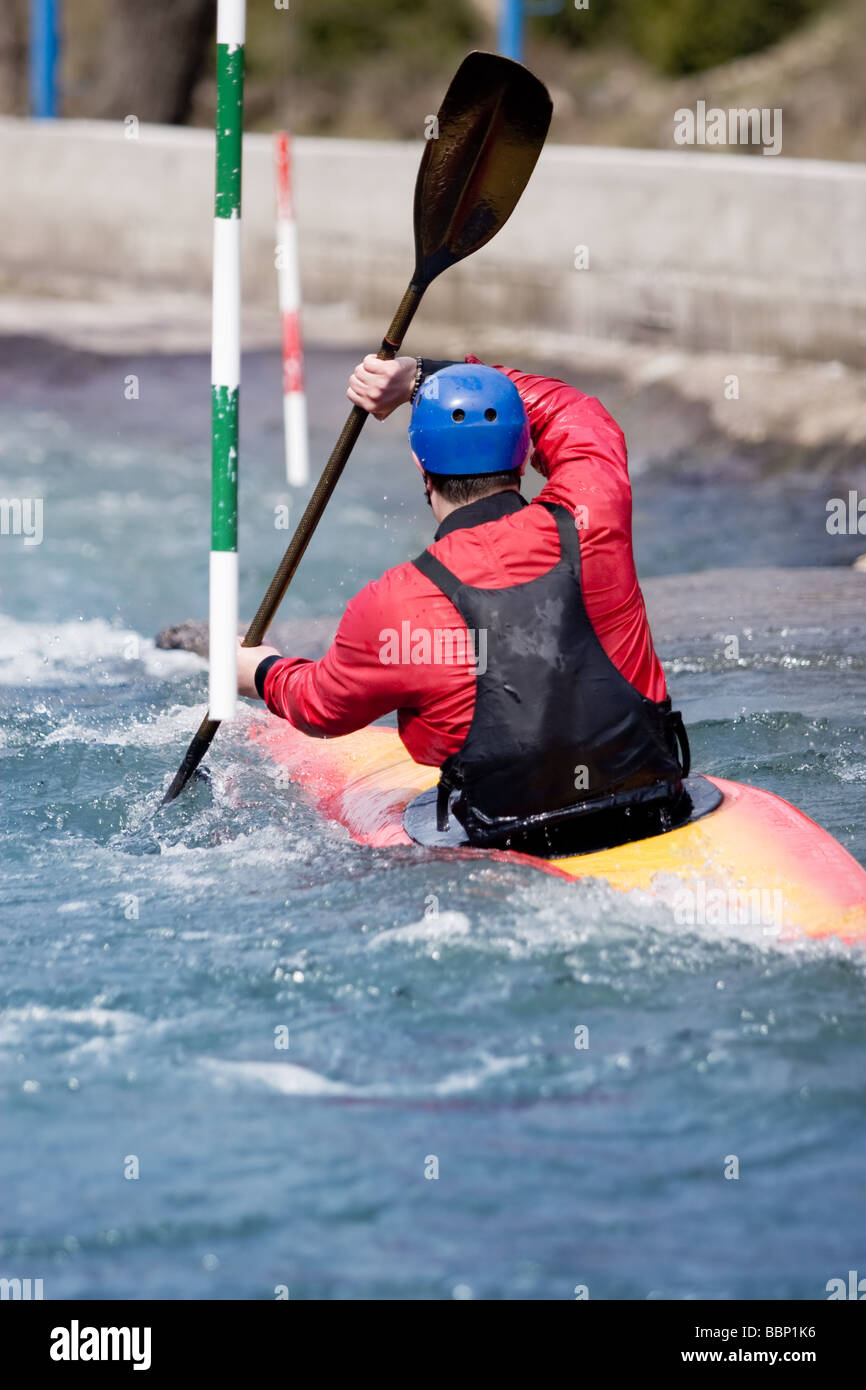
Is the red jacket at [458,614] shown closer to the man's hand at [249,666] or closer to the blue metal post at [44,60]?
Result: the man's hand at [249,666]

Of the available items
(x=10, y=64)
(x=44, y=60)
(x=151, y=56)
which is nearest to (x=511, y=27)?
(x=44, y=60)

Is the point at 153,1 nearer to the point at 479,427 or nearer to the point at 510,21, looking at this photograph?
the point at 510,21

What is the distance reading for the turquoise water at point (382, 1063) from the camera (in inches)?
110

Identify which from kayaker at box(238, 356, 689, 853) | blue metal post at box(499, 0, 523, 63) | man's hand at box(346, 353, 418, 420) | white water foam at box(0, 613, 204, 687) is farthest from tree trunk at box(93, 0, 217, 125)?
kayaker at box(238, 356, 689, 853)

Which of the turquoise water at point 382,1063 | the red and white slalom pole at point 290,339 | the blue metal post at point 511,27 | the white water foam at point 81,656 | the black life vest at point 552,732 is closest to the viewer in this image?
the turquoise water at point 382,1063

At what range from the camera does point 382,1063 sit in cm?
326

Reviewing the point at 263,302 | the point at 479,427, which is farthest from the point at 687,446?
the point at 479,427

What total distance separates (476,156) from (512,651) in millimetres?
1510

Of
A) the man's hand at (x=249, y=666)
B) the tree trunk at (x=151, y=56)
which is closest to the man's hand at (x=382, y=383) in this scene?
the man's hand at (x=249, y=666)

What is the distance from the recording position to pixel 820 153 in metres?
15.1

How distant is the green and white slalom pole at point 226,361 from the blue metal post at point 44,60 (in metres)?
10.7

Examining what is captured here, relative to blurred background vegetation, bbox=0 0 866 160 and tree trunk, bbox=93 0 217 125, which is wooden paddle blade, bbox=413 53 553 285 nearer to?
blurred background vegetation, bbox=0 0 866 160

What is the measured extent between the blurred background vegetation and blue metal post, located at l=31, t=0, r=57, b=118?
4.29 ft

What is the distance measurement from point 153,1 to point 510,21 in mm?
4786
